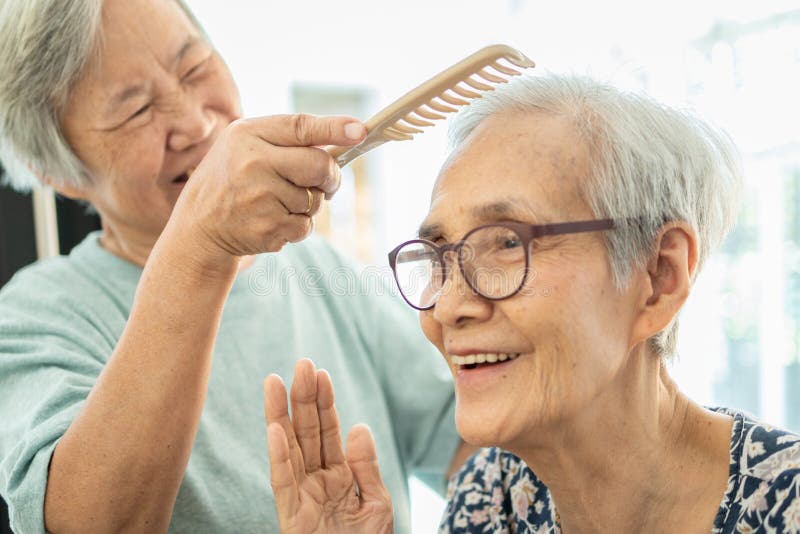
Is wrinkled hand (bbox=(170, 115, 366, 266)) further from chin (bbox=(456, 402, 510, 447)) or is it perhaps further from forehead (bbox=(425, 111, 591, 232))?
chin (bbox=(456, 402, 510, 447))

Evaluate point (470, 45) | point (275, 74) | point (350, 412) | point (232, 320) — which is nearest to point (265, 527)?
point (350, 412)

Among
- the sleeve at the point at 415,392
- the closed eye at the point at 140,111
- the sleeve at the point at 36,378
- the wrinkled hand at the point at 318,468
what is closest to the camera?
the sleeve at the point at 36,378

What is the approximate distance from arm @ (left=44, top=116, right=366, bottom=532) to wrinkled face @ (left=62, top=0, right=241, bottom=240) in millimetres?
309

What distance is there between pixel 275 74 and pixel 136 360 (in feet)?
12.3

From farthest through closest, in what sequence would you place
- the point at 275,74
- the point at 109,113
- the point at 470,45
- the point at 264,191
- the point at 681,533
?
the point at 470,45
the point at 275,74
the point at 109,113
the point at 681,533
the point at 264,191

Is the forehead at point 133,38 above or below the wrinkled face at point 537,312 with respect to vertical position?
above

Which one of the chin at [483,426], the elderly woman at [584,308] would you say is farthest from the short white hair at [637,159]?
the chin at [483,426]

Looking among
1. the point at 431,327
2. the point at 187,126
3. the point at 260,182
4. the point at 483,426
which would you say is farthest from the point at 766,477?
the point at 187,126

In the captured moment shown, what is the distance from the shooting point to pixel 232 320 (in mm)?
1423

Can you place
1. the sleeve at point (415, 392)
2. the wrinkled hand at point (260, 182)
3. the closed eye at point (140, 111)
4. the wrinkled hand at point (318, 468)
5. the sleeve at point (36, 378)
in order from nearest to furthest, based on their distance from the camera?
1. the wrinkled hand at point (260, 182)
2. the sleeve at point (36, 378)
3. the wrinkled hand at point (318, 468)
4. the closed eye at point (140, 111)
5. the sleeve at point (415, 392)

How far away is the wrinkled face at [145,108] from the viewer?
123cm

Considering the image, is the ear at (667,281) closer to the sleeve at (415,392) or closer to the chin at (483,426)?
the chin at (483,426)

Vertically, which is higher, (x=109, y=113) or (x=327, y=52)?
(x=327, y=52)

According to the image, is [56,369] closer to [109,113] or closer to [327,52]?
[109,113]
